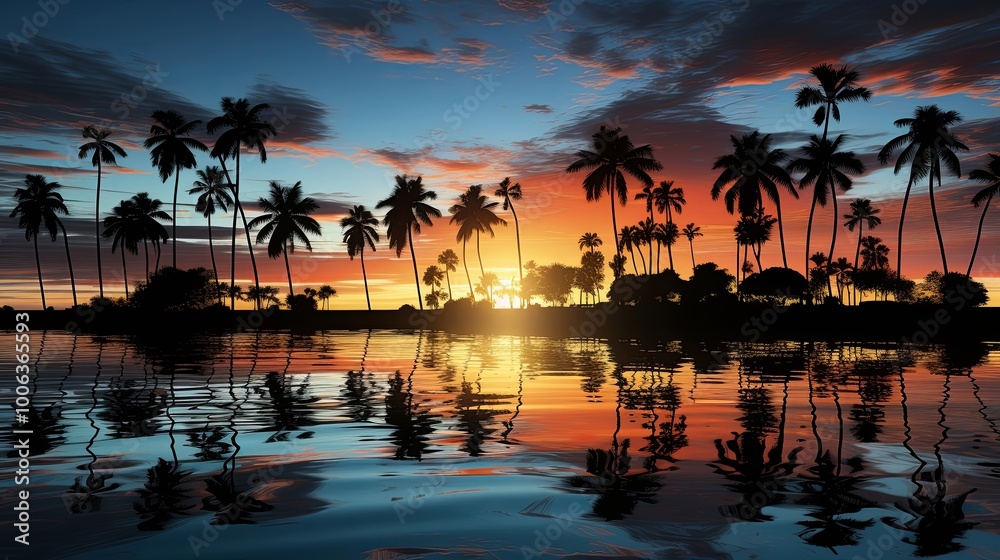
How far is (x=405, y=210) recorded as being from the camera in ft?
238

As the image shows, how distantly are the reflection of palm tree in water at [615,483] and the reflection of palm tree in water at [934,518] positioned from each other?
2.02 metres

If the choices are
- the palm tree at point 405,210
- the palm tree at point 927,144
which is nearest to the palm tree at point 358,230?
the palm tree at point 405,210

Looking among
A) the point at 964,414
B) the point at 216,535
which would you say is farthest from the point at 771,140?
the point at 216,535

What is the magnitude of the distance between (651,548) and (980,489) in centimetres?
385

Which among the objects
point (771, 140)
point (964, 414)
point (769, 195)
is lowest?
point (964, 414)

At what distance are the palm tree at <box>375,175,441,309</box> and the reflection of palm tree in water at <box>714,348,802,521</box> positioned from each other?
6373 cm

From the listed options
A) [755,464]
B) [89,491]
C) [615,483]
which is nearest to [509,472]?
[615,483]

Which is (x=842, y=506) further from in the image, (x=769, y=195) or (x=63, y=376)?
(x=769, y=195)

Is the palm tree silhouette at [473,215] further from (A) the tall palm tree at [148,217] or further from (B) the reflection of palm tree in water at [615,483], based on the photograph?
(B) the reflection of palm tree in water at [615,483]

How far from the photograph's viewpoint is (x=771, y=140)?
62.5 m

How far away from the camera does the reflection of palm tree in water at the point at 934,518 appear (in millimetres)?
4703

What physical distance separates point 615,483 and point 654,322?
4953cm

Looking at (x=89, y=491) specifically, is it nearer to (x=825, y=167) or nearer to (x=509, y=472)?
(x=509, y=472)

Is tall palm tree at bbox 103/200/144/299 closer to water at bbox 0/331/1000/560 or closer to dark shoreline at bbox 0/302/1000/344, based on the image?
dark shoreline at bbox 0/302/1000/344
